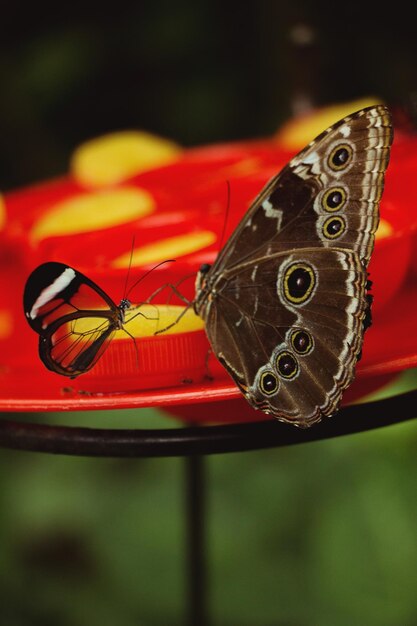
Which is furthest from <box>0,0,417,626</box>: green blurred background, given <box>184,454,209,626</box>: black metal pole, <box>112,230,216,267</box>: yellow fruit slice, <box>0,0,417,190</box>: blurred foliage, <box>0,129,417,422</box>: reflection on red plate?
<box>112,230,216,267</box>: yellow fruit slice

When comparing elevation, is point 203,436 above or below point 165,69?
below

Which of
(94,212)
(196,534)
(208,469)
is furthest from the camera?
(208,469)

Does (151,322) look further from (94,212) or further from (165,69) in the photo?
(165,69)

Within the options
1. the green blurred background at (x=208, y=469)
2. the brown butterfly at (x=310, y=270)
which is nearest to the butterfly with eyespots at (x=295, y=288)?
the brown butterfly at (x=310, y=270)

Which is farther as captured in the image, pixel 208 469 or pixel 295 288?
pixel 208 469

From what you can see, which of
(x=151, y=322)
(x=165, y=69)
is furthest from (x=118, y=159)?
(x=165, y=69)

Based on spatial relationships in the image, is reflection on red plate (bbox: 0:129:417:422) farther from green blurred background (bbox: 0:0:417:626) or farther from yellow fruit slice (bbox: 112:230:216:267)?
green blurred background (bbox: 0:0:417:626)

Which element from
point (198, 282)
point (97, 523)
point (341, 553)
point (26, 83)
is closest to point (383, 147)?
A: point (198, 282)
